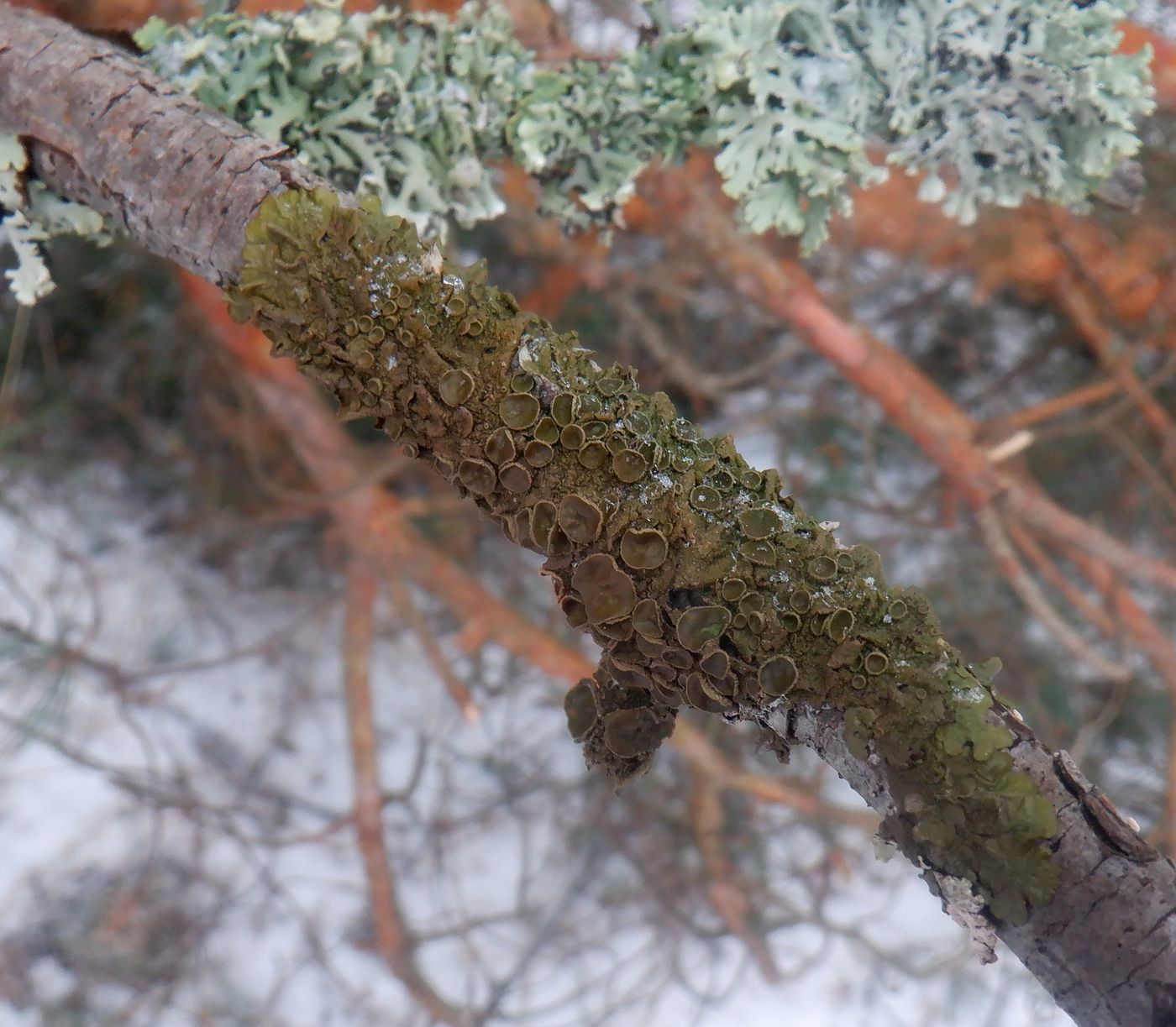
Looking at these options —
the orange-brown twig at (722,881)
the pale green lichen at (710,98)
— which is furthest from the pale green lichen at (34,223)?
the orange-brown twig at (722,881)

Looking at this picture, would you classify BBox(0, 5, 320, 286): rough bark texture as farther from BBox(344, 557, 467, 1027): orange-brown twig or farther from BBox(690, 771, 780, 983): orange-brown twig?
BBox(690, 771, 780, 983): orange-brown twig

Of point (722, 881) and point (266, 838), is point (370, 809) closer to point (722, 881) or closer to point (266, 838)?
point (266, 838)

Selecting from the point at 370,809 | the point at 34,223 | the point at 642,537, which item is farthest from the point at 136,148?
the point at 370,809

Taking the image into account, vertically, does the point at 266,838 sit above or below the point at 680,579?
above

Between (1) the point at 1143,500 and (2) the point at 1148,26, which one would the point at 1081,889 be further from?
(1) the point at 1143,500

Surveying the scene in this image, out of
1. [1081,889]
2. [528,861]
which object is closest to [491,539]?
[528,861]

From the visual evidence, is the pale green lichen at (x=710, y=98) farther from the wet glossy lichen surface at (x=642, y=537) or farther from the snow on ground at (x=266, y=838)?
the snow on ground at (x=266, y=838)

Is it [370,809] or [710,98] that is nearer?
[710,98]

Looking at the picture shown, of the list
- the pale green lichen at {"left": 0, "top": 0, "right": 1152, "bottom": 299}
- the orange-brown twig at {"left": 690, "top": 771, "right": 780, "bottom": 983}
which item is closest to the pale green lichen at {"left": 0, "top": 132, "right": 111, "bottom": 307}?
the pale green lichen at {"left": 0, "top": 0, "right": 1152, "bottom": 299}
